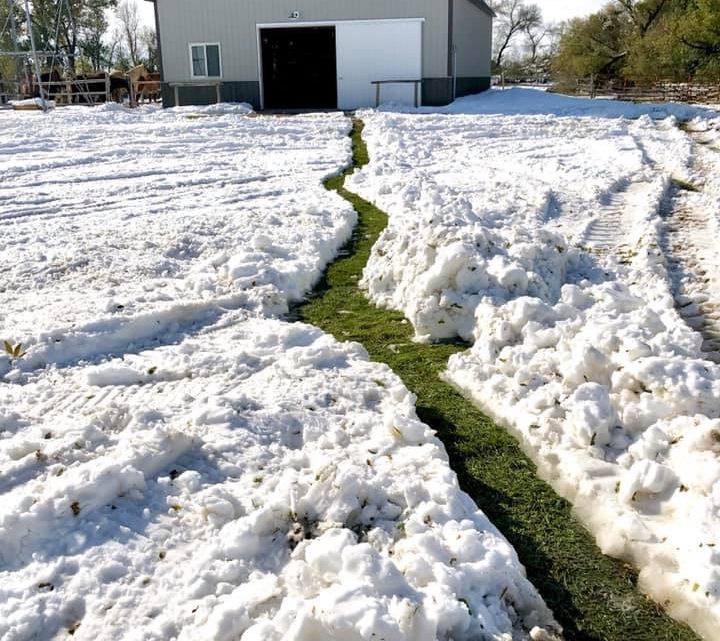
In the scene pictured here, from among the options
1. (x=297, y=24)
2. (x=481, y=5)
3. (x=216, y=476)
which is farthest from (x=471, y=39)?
(x=216, y=476)

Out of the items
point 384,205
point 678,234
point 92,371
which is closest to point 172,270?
point 92,371

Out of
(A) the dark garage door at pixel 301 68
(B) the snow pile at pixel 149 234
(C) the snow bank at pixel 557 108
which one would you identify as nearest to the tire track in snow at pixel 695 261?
(B) the snow pile at pixel 149 234

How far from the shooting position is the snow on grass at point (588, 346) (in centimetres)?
266

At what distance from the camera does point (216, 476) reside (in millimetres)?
2912

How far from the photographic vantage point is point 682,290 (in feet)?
17.7

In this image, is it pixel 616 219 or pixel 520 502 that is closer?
pixel 520 502

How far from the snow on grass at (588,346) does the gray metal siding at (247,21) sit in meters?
16.3

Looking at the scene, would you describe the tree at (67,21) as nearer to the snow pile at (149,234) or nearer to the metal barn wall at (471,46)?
the metal barn wall at (471,46)

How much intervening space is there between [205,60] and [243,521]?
2479 cm

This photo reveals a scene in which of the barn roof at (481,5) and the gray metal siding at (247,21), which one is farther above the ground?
the barn roof at (481,5)

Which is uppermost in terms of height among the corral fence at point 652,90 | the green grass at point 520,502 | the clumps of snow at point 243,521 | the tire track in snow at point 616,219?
the corral fence at point 652,90

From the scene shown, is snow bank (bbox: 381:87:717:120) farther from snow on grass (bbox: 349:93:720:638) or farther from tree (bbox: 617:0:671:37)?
tree (bbox: 617:0:671:37)

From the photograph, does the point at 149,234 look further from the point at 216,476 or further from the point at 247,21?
the point at 247,21

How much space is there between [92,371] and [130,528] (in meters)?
1.40
